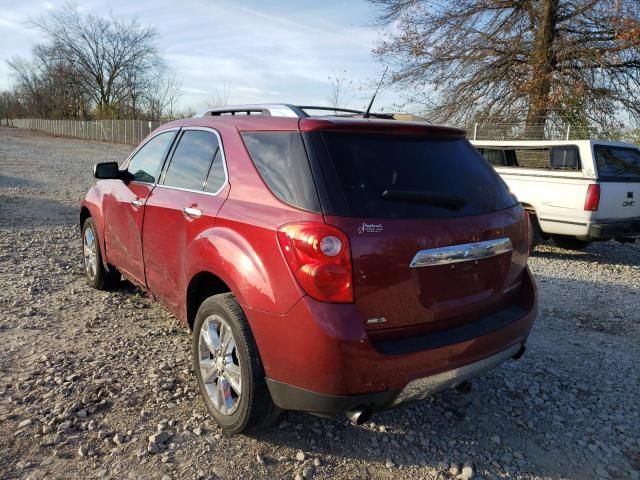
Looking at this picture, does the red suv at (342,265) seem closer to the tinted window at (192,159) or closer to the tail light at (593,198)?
the tinted window at (192,159)

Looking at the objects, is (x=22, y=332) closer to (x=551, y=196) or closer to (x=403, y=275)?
(x=403, y=275)

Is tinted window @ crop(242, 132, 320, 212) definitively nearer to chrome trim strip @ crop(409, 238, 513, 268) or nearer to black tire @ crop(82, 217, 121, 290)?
chrome trim strip @ crop(409, 238, 513, 268)

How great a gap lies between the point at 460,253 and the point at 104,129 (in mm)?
50094

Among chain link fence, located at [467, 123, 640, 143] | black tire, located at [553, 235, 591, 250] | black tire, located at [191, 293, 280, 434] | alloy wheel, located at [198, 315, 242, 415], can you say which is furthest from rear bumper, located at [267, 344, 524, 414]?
chain link fence, located at [467, 123, 640, 143]

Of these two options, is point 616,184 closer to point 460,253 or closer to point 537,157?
point 537,157

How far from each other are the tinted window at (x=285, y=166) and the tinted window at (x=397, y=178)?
7 centimetres

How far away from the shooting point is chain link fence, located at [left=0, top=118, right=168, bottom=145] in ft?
127

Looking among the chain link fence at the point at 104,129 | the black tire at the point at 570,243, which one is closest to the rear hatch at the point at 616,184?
the black tire at the point at 570,243

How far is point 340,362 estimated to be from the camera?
2172 millimetres

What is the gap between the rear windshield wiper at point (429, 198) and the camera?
2391 mm

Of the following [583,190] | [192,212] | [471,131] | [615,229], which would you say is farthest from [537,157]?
[471,131]

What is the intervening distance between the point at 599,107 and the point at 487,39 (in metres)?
4.34

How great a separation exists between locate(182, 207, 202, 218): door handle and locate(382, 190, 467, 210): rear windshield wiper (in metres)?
1.19

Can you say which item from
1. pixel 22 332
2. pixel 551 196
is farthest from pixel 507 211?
pixel 551 196
